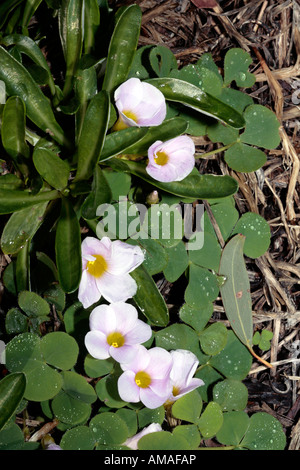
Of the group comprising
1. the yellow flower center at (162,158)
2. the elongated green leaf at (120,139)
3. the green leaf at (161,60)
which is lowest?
the yellow flower center at (162,158)

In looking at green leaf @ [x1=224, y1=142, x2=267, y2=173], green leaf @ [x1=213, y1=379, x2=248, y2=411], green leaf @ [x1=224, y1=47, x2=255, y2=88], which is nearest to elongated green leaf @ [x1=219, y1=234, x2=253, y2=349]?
green leaf @ [x1=213, y1=379, x2=248, y2=411]

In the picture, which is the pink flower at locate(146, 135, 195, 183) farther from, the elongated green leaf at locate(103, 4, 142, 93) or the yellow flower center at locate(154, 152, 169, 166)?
the elongated green leaf at locate(103, 4, 142, 93)

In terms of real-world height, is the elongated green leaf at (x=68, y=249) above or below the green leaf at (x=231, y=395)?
above

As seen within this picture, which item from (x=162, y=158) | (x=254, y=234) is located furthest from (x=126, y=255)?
(x=254, y=234)

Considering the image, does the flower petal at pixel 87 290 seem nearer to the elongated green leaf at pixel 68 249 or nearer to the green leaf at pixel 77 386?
the elongated green leaf at pixel 68 249

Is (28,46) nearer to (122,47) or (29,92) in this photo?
(29,92)

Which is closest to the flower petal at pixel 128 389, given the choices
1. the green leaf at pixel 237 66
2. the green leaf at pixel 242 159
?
the green leaf at pixel 242 159
